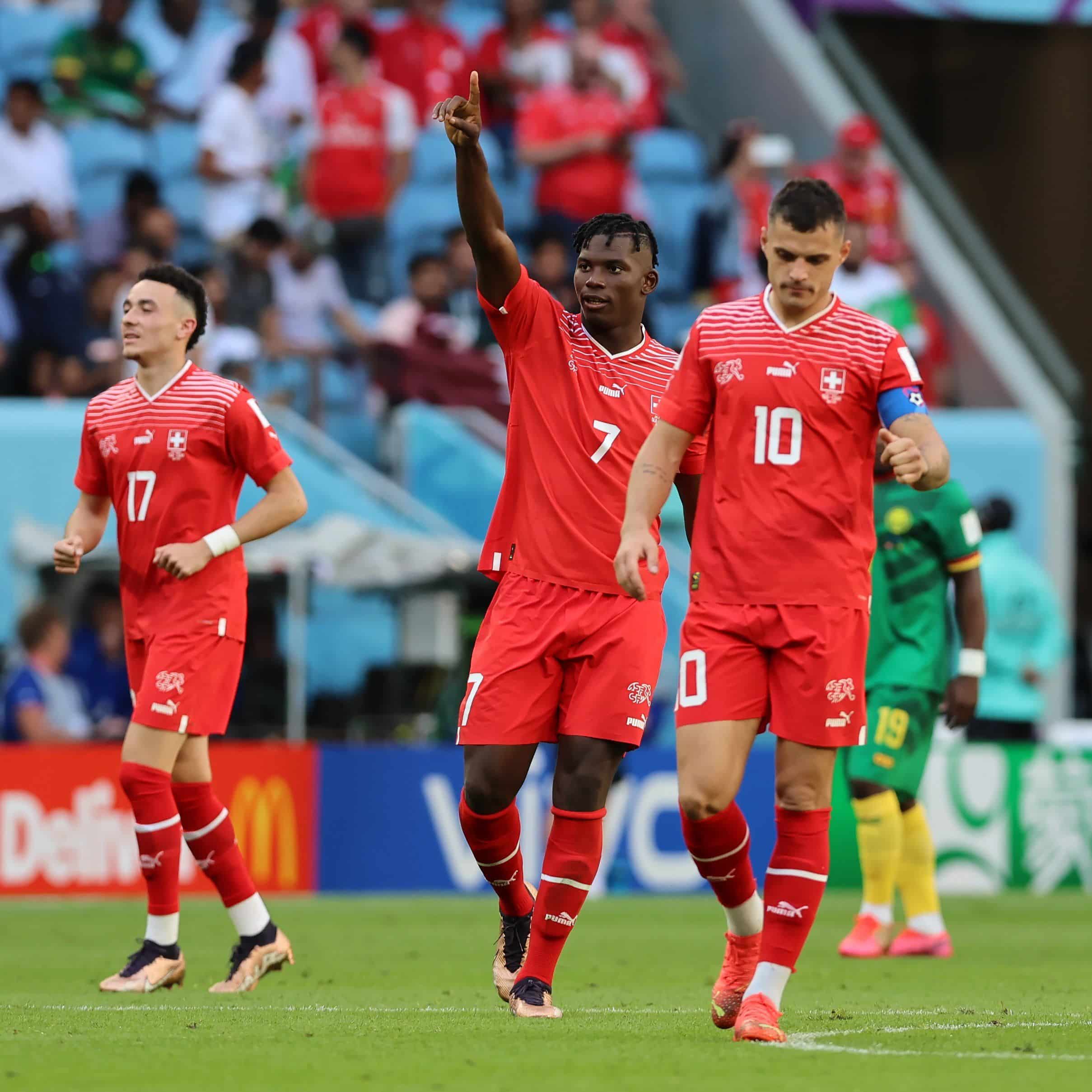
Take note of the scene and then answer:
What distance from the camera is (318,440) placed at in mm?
15680

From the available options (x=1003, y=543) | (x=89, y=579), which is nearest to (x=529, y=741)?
(x=1003, y=543)

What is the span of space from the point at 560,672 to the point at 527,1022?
110 cm

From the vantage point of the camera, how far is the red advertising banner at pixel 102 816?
13797 millimetres

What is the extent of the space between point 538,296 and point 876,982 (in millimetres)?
3100

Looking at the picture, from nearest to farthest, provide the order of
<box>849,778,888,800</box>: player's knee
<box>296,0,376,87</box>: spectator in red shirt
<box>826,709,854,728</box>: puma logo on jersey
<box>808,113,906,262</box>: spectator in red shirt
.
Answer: <box>826,709,854,728</box>: puma logo on jersey, <box>849,778,888,800</box>: player's knee, <box>808,113,906,262</box>: spectator in red shirt, <box>296,0,376,87</box>: spectator in red shirt

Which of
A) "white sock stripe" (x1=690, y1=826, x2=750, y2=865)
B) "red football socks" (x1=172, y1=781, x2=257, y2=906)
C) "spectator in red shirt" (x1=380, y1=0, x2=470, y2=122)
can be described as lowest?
"red football socks" (x1=172, y1=781, x2=257, y2=906)

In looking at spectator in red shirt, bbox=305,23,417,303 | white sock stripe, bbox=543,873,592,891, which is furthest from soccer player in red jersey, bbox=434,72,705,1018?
spectator in red shirt, bbox=305,23,417,303

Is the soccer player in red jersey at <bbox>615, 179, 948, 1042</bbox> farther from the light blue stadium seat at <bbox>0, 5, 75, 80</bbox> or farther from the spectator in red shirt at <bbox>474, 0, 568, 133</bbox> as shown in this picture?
the light blue stadium seat at <bbox>0, 5, 75, 80</bbox>

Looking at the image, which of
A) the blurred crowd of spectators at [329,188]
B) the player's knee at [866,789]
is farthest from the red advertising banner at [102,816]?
the player's knee at [866,789]

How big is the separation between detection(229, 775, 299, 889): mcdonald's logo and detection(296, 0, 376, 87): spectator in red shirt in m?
7.22

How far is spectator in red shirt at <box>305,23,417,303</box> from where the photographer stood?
18031 millimetres

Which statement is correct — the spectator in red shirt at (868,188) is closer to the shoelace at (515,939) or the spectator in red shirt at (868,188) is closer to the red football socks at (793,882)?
the shoelace at (515,939)

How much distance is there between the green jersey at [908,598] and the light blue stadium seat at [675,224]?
9219 millimetres

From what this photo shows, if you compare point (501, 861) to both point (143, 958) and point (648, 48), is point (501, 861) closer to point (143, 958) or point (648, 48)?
point (143, 958)
